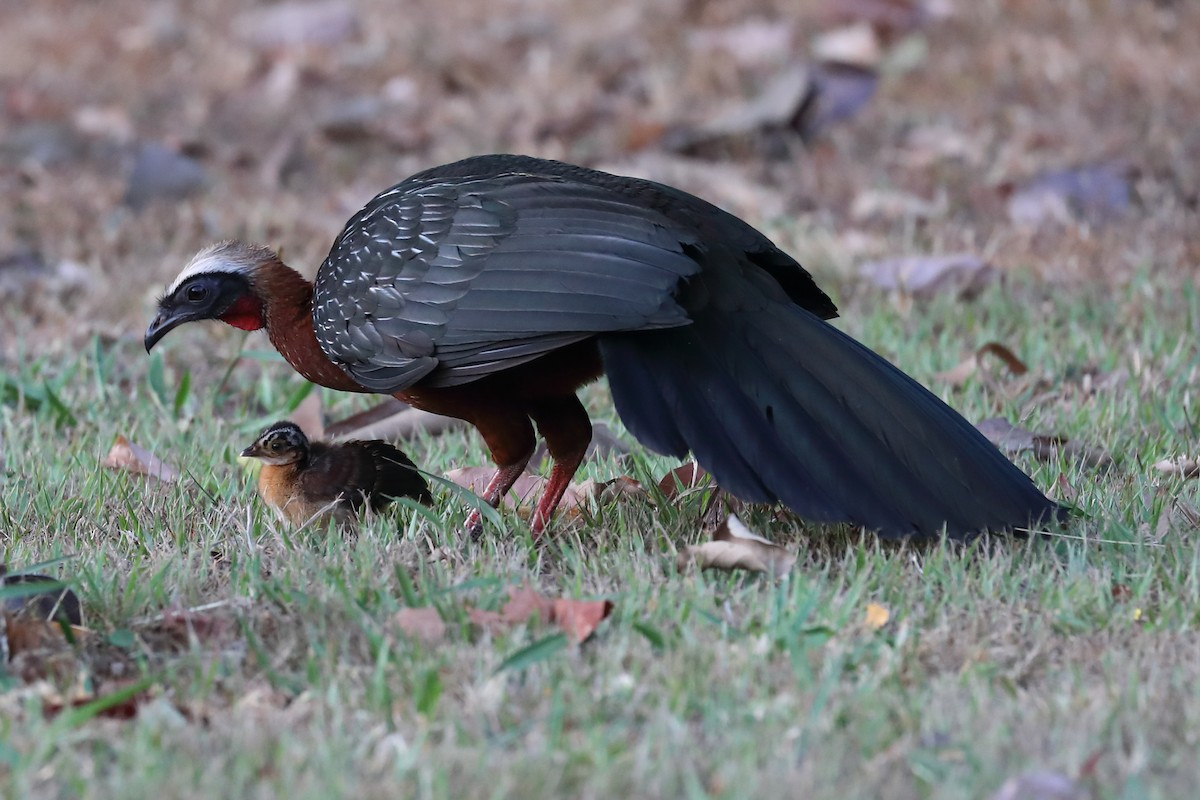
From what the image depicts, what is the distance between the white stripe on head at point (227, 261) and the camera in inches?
164

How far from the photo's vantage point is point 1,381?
5.21m

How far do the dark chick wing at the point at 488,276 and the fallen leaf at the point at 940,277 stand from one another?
2.55 m

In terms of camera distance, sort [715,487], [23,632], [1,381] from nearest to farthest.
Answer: [23,632]
[715,487]
[1,381]

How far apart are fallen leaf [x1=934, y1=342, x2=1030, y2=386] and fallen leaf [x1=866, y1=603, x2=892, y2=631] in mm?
2133

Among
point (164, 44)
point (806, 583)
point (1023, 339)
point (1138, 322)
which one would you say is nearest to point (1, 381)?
point (806, 583)

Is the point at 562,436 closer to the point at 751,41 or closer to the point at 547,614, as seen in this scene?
the point at 547,614

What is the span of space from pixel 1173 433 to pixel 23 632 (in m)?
3.11

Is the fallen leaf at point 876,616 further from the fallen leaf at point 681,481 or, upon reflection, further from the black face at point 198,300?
the black face at point 198,300

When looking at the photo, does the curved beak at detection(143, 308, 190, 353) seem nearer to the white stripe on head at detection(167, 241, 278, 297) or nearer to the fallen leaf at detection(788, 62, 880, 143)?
the white stripe on head at detection(167, 241, 278, 297)

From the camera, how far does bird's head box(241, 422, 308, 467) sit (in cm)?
405

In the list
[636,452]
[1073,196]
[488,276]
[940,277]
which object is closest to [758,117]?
[1073,196]

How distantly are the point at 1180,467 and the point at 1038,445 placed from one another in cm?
41

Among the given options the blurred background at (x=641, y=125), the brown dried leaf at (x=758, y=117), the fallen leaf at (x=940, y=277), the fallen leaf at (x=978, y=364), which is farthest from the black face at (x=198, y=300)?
the brown dried leaf at (x=758, y=117)

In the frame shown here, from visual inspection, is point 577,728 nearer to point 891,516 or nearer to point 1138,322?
point 891,516
